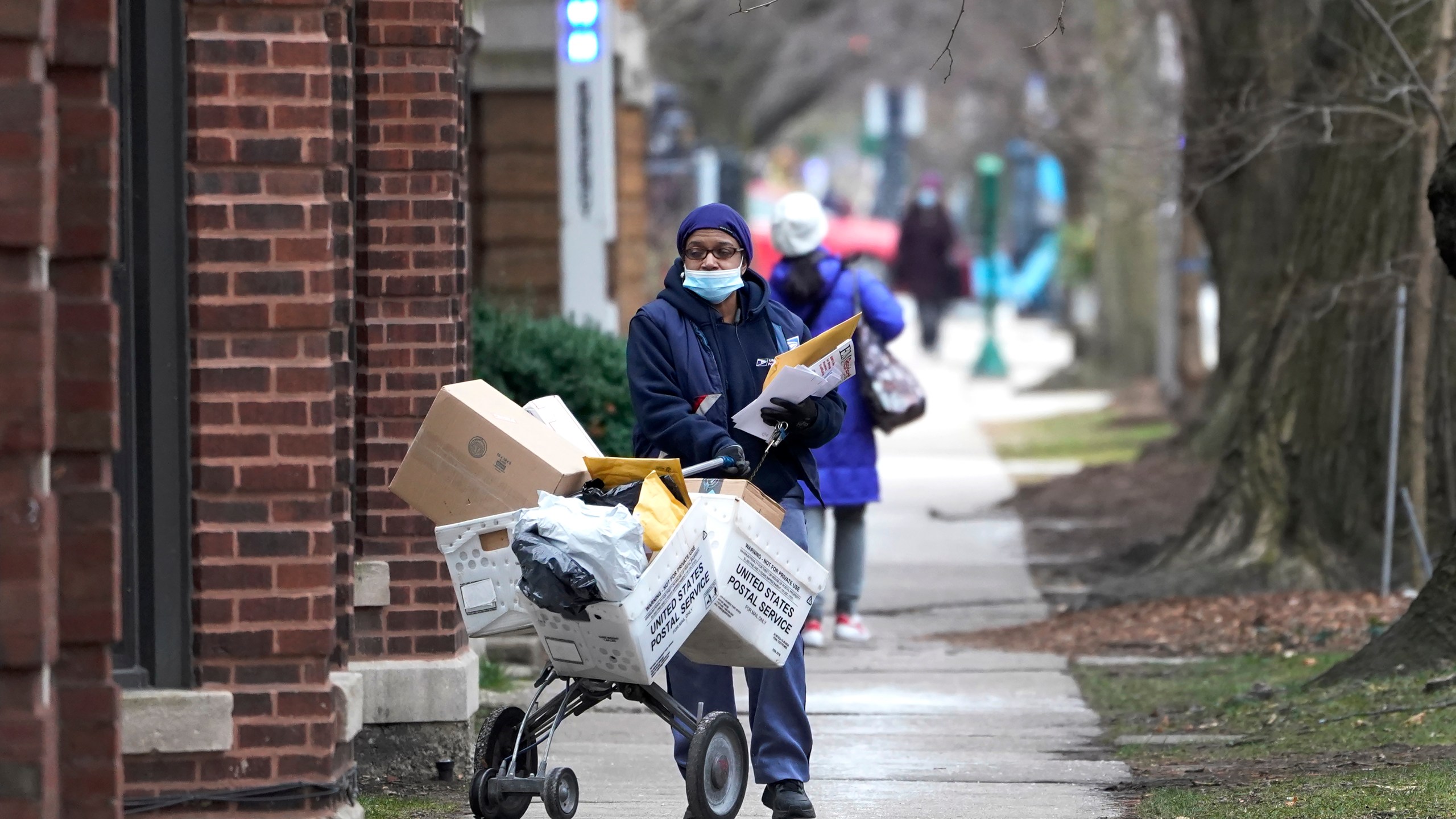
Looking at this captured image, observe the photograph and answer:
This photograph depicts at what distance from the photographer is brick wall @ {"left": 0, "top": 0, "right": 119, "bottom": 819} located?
379 centimetres

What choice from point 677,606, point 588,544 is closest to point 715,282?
point 677,606

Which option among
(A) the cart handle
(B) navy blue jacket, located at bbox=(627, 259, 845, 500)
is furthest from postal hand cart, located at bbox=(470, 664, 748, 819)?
(B) navy blue jacket, located at bbox=(627, 259, 845, 500)

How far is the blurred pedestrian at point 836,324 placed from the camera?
30.1 ft

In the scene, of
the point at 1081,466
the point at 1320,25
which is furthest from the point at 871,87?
the point at 1320,25

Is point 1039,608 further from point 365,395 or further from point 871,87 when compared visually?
point 871,87

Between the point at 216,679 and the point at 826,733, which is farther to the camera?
the point at 826,733

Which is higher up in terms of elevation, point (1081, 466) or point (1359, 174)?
point (1359, 174)

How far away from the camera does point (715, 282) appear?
6.03 meters

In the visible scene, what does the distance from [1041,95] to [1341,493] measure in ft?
69.7

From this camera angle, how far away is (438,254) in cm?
711

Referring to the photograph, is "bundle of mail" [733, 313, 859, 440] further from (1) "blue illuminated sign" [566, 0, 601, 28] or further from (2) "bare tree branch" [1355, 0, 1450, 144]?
(1) "blue illuminated sign" [566, 0, 601, 28]

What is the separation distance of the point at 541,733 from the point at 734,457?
36.1 inches

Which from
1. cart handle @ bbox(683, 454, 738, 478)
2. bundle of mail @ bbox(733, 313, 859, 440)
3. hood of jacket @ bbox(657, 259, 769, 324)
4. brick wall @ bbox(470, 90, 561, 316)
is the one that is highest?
brick wall @ bbox(470, 90, 561, 316)

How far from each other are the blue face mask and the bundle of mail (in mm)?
244
